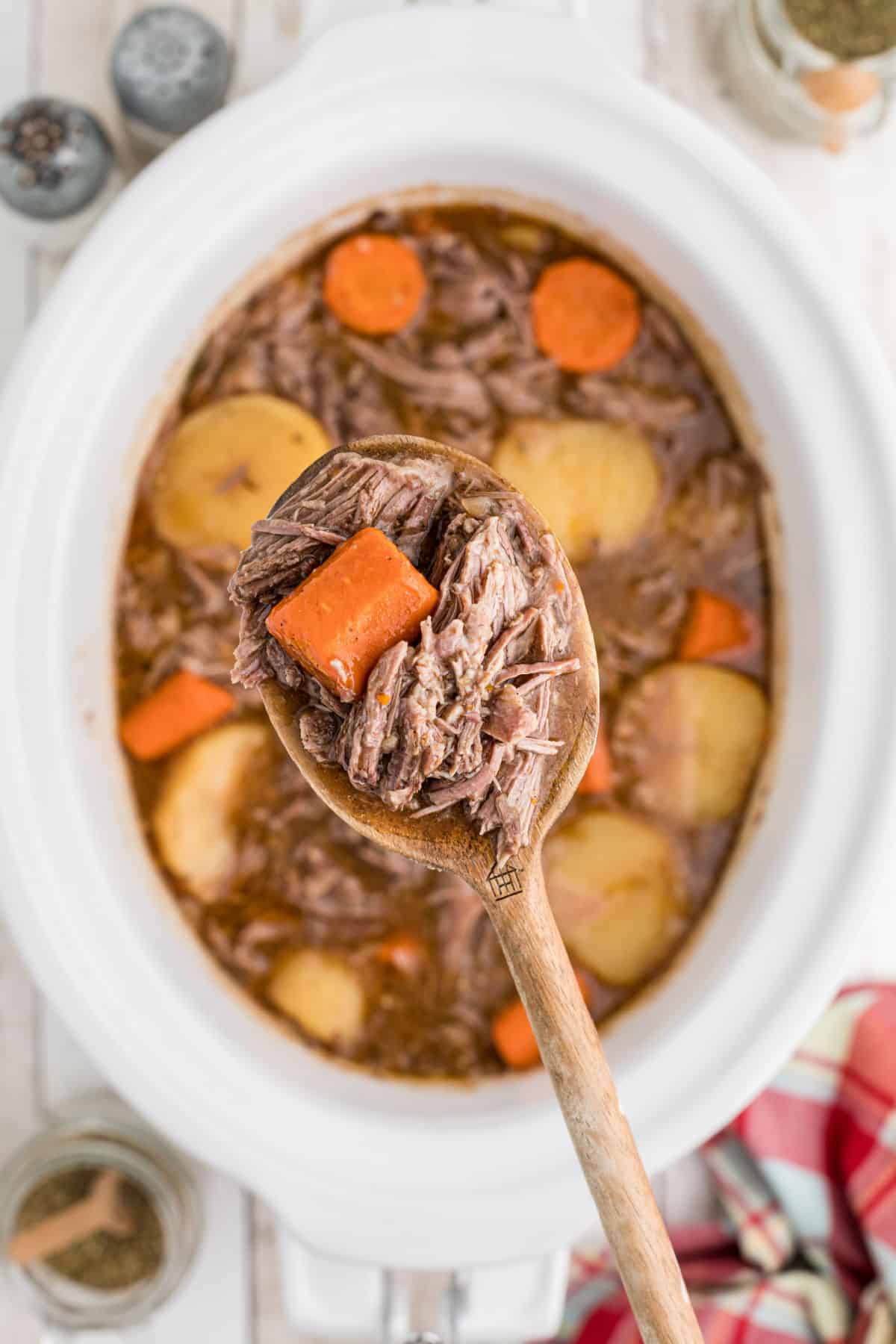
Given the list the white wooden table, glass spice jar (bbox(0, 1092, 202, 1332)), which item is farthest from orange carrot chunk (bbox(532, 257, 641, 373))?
glass spice jar (bbox(0, 1092, 202, 1332))

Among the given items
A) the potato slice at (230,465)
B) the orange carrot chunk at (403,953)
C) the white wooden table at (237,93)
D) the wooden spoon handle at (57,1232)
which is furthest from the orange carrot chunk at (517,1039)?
the potato slice at (230,465)

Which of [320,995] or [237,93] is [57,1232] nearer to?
[320,995]

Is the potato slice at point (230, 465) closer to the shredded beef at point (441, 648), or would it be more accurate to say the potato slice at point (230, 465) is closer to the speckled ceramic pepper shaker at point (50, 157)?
the speckled ceramic pepper shaker at point (50, 157)

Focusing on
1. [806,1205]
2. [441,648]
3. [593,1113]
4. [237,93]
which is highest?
[237,93]

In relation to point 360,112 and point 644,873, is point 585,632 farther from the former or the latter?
point 360,112

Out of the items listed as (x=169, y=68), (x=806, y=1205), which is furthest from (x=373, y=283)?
(x=806, y=1205)

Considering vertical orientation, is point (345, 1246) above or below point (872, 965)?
below

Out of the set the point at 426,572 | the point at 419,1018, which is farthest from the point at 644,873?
the point at 426,572
